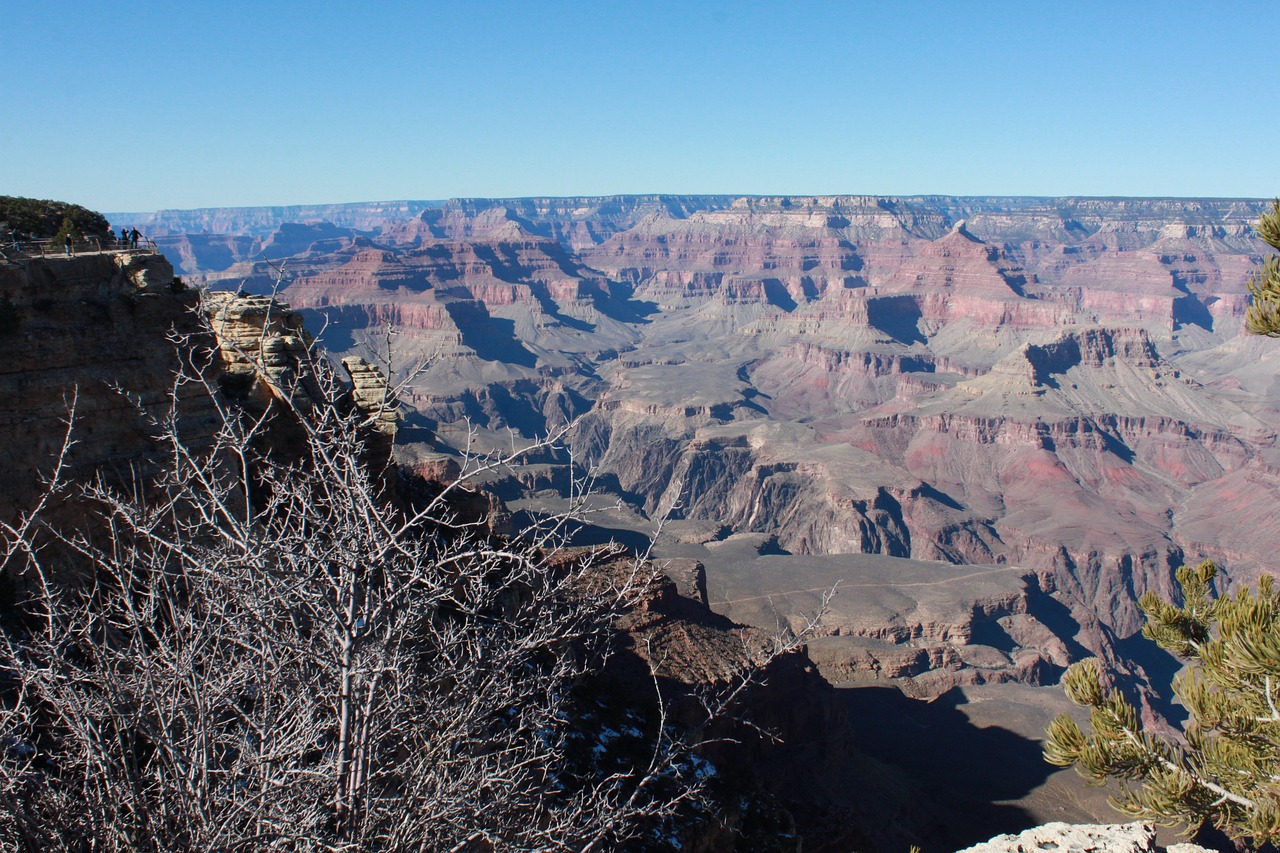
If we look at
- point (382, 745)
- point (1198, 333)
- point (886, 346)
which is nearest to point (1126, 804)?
point (382, 745)

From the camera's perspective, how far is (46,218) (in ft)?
74.9

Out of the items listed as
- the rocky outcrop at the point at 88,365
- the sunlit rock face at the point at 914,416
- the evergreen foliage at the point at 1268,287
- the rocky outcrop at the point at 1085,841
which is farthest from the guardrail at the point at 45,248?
the sunlit rock face at the point at 914,416

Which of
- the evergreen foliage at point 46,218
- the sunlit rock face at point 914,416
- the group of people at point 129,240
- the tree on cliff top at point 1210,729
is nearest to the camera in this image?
the tree on cliff top at point 1210,729

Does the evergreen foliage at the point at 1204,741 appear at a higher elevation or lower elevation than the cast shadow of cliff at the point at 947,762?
higher

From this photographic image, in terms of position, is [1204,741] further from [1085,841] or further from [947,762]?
[947,762]

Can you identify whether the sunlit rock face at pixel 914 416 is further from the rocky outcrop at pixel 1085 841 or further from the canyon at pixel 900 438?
the rocky outcrop at pixel 1085 841

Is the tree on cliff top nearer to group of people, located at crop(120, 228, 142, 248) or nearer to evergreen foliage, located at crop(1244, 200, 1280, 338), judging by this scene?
evergreen foliage, located at crop(1244, 200, 1280, 338)

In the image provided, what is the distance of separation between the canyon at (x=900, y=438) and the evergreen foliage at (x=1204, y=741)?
703 centimetres

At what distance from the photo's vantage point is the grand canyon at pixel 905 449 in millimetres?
45594

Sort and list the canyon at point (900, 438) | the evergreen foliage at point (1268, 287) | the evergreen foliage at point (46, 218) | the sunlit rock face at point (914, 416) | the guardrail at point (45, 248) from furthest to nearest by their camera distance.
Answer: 1. the sunlit rock face at point (914, 416)
2. the canyon at point (900, 438)
3. the evergreen foliage at point (46, 218)
4. the guardrail at point (45, 248)
5. the evergreen foliage at point (1268, 287)

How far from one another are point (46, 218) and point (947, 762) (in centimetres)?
3797

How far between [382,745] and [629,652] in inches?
749

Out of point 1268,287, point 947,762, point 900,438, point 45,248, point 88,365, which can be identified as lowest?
point 900,438

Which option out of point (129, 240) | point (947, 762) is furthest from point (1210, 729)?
point (947, 762)
